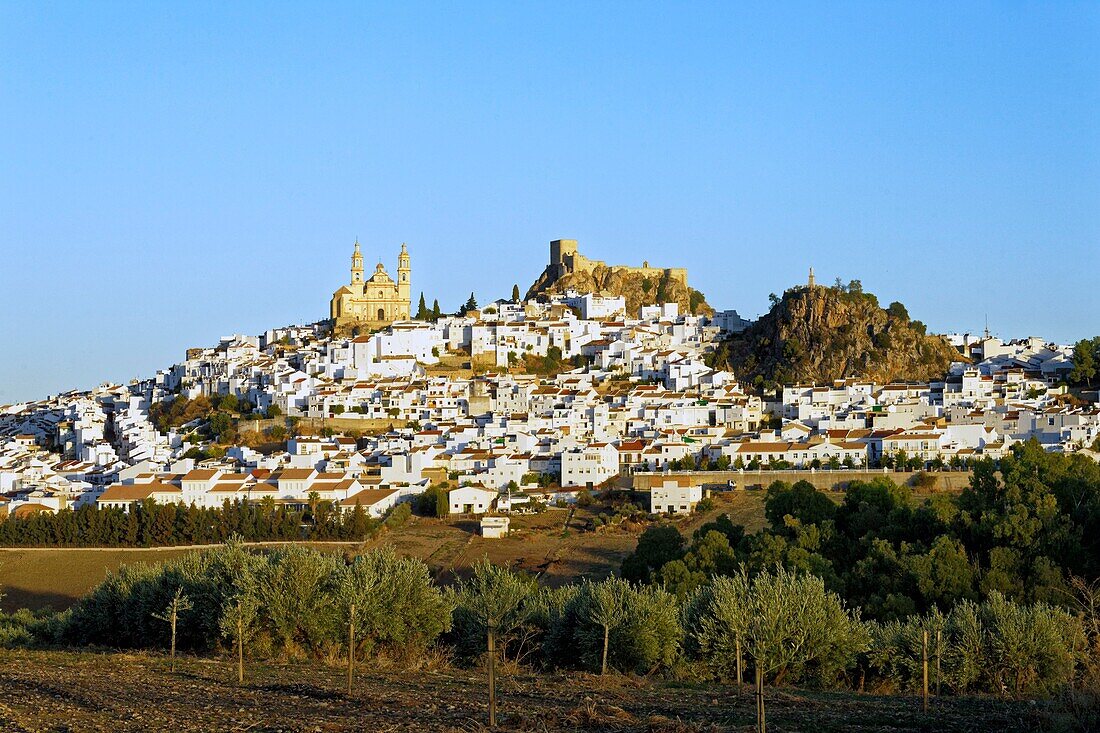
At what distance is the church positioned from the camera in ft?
222

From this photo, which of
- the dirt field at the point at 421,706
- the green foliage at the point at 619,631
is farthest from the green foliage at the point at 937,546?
the dirt field at the point at 421,706

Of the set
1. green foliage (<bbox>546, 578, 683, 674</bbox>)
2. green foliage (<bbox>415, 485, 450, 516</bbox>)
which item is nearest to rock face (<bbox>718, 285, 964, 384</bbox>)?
green foliage (<bbox>415, 485, 450, 516</bbox>)

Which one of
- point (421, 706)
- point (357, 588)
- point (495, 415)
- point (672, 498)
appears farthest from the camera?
point (495, 415)

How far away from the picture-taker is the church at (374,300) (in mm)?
67562

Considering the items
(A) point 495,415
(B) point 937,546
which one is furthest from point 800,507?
(A) point 495,415

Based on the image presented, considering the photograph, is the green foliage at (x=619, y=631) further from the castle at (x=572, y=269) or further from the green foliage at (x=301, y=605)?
the castle at (x=572, y=269)

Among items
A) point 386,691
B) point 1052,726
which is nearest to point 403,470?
point 386,691

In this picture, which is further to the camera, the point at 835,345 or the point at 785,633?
the point at 835,345

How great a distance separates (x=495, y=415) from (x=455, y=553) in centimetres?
1682

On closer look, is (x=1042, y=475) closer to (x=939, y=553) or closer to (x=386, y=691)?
(x=939, y=553)

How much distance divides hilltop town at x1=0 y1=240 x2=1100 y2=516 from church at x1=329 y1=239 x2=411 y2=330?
9 centimetres

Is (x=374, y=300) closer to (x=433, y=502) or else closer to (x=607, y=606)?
(x=433, y=502)

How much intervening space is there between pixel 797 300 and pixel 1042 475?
3411 cm

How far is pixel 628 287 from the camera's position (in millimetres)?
74188
